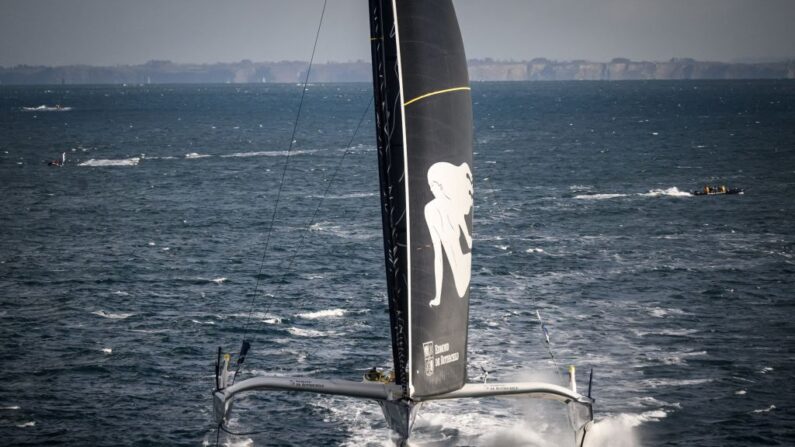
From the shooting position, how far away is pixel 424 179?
99.6 ft

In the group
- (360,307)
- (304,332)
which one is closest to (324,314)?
(360,307)

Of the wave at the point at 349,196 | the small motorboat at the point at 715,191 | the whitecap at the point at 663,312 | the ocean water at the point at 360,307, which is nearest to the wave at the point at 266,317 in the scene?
the ocean water at the point at 360,307

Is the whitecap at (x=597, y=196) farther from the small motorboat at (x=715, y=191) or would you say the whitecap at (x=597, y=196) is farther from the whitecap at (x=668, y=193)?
the small motorboat at (x=715, y=191)

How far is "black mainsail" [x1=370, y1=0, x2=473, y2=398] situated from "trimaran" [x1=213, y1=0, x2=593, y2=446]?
31 millimetres

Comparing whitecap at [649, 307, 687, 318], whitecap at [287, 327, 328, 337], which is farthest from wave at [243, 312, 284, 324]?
whitecap at [649, 307, 687, 318]

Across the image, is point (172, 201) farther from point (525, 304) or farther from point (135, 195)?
point (525, 304)

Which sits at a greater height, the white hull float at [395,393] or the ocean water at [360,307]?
the white hull float at [395,393]

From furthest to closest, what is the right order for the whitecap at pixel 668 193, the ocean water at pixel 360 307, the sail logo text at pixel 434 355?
1. the whitecap at pixel 668 193
2. the ocean water at pixel 360 307
3. the sail logo text at pixel 434 355

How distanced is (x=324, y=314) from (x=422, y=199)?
118 feet

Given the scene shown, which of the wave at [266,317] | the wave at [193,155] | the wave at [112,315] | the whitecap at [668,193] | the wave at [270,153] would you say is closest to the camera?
the wave at [266,317]

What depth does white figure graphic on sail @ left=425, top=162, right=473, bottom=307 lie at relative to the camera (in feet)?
101

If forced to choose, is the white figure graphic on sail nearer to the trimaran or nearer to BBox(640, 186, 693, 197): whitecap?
the trimaran

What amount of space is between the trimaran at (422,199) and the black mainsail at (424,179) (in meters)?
0.03

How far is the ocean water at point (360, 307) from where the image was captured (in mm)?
46781
